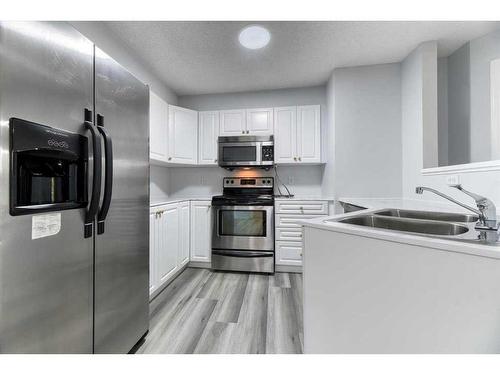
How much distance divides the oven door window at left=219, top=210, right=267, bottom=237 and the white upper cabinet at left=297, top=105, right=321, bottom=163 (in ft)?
3.26

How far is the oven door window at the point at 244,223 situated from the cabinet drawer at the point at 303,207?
0.23m

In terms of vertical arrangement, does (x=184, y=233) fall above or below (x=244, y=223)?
below

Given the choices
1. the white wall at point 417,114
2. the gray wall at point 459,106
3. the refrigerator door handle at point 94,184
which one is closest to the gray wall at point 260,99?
the white wall at point 417,114

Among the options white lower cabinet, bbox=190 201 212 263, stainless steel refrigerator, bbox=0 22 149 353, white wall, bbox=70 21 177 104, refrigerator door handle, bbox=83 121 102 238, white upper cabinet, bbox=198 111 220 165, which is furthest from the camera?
white upper cabinet, bbox=198 111 220 165

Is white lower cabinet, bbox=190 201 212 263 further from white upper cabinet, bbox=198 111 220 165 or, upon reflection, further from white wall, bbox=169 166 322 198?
white upper cabinet, bbox=198 111 220 165

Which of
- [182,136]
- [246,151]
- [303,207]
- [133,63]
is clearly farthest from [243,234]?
[133,63]

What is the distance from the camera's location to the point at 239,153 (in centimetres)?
306

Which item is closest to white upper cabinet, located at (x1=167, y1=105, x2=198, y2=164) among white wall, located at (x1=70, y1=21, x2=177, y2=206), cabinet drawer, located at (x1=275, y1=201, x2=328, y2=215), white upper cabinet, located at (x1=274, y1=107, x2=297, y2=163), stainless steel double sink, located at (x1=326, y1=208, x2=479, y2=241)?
white wall, located at (x1=70, y1=21, x2=177, y2=206)

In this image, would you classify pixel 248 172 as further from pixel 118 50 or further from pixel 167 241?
pixel 118 50

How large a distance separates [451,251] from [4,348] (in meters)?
1.42

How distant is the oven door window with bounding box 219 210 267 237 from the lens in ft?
9.16

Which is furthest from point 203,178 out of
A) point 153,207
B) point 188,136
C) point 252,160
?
point 153,207

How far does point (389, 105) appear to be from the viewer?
267cm

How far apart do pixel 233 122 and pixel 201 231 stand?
158 cm
